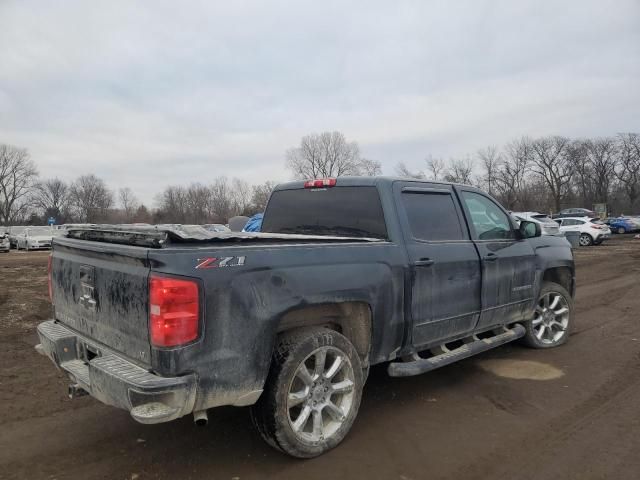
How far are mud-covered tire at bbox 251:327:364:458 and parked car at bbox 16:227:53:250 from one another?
29.4m

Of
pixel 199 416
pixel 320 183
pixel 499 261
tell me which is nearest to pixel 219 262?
pixel 199 416

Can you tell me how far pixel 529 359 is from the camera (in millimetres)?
5508

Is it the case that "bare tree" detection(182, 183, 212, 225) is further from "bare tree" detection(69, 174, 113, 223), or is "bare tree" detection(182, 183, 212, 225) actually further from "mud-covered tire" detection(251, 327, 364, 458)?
"mud-covered tire" detection(251, 327, 364, 458)

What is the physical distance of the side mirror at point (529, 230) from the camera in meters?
5.24

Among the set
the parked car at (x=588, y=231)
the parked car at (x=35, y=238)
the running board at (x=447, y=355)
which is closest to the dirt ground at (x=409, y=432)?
the running board at (x=447, y=355)

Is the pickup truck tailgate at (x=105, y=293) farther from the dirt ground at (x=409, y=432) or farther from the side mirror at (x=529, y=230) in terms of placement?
the side mirror at (x=529, y=230)

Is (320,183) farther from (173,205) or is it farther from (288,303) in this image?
(173,205)

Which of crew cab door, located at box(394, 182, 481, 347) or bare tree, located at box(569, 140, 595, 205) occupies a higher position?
bare tree, located at box(569, 140, 595, 205)

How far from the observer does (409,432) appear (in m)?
3.71

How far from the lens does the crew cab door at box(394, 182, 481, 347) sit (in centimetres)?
396

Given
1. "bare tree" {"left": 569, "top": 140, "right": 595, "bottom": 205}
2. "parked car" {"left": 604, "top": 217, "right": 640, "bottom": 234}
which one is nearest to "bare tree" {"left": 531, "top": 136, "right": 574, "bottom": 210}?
"bare tree" {"left": 569, "top": 140, "right": 595, "bottom": 205}

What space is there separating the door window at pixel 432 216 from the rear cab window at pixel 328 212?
0.31 m

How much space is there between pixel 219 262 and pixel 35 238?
3068 cm

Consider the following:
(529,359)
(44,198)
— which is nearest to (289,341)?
(529,359)
